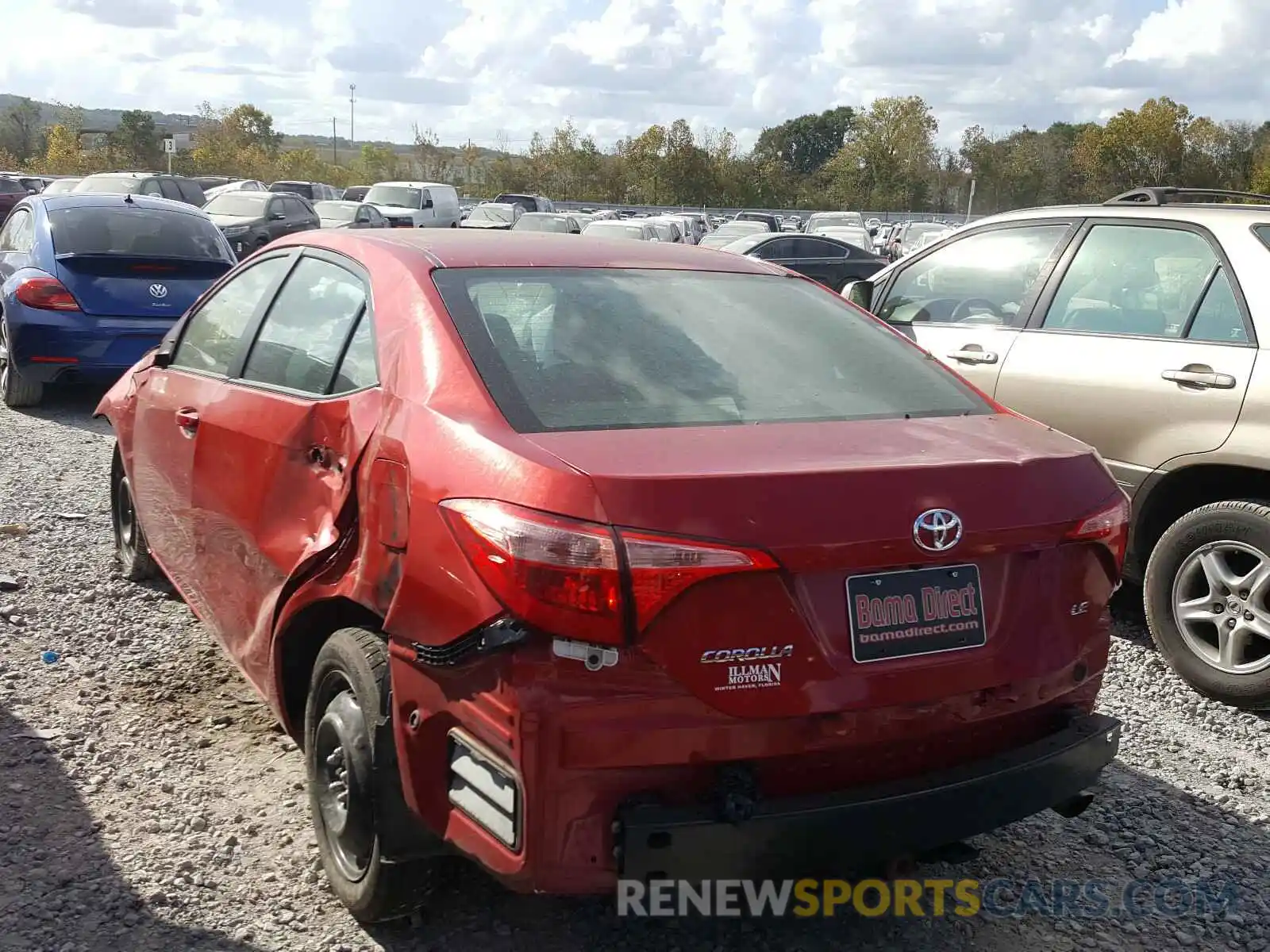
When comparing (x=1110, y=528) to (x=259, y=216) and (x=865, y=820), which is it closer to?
(x=865, y=820)

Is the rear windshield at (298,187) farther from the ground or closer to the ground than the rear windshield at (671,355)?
closer to the ground

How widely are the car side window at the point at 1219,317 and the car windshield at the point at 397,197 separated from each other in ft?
98.3

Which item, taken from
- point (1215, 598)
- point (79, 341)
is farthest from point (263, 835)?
point (79, 341)

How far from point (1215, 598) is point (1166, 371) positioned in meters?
0.92

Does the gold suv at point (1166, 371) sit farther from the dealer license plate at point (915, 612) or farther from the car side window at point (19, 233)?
the car side window at point (19, 233)

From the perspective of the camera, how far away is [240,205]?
80.7ft

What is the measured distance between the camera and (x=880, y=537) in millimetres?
2529

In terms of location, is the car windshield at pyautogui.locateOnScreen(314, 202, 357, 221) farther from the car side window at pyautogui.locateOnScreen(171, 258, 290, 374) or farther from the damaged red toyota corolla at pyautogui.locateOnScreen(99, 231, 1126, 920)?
the damaged red toyota corolla at pyautogui.locateOnScreen(99, 231, 1126, 920)

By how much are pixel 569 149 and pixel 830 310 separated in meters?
77.2

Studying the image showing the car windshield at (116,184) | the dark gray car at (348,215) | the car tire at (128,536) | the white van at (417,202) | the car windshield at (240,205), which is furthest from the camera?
the white van at (417,202)

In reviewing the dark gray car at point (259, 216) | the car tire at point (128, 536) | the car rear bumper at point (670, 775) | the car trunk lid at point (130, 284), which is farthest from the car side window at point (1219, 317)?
the dark gray car at point (259, 216)

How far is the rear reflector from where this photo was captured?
2.43 metres

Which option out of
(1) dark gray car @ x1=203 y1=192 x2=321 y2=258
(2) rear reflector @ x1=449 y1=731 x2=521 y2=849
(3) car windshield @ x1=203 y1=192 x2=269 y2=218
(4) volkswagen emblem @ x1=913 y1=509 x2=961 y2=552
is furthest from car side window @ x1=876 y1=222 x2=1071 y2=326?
(3) car windshield @ x1=203 y1=192 x2=269 y2=218

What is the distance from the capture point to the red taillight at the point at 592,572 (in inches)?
92.3
